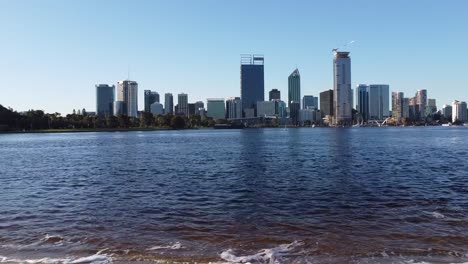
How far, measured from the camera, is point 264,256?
16500 millimetres

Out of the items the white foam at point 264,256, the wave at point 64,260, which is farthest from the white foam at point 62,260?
the white foam at point 264,256

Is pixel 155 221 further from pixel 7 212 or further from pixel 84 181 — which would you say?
pixel 84 181

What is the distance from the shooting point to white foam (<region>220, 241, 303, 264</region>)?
628 inches

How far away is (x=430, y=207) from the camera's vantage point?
85.6 ft

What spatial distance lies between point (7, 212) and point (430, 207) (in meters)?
24.8

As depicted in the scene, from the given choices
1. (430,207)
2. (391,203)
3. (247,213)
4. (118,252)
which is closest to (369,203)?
(391,203)

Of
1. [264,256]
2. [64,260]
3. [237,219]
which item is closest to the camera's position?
[64,260]

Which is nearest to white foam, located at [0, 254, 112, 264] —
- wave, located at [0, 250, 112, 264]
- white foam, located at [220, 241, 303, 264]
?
wave, located at [0, 250, 112, 264]

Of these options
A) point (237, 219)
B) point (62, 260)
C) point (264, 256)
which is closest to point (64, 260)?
point (62, 260)

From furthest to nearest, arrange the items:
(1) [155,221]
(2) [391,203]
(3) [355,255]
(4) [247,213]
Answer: (2) [391,203] < (4) [247,213] < (1) [155,221] < (3) [355,255]

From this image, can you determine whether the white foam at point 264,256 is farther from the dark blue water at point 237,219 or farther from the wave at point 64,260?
the wave at point 64,260

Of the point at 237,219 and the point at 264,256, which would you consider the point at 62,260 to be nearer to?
the point at 264,256

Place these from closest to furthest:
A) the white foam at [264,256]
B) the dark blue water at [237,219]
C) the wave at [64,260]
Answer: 1. the wave at [64,260]
2. the white foam at [264,256]
3. the dark blue water at [237,219]

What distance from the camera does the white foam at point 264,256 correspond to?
16.0 metres
